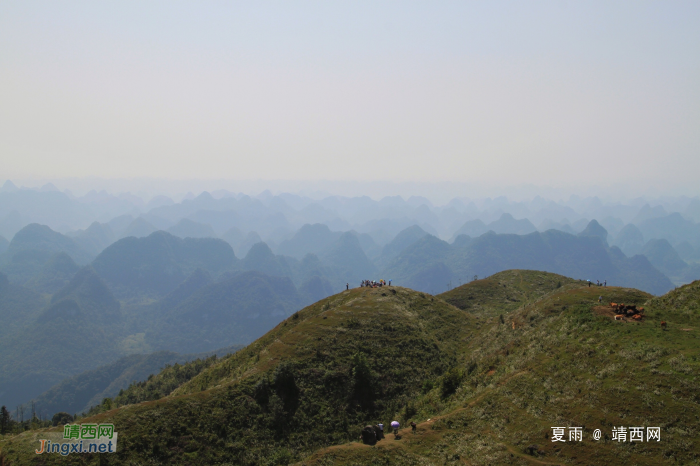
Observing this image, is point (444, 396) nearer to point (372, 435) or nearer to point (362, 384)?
point (362, 384)

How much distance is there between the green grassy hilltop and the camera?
30453 mm

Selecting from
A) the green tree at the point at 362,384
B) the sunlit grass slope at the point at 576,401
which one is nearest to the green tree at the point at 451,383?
the sunlit grass slope at the point at 576,401

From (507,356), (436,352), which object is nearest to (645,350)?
(507,356)

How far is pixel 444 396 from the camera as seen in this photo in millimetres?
49844

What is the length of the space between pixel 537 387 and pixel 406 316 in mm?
46217

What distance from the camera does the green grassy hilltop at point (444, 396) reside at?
99.9 ft

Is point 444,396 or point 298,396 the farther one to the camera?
point 298,396

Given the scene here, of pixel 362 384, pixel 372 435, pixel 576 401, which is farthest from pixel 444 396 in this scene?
pixel 576 401

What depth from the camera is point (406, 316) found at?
277 ft

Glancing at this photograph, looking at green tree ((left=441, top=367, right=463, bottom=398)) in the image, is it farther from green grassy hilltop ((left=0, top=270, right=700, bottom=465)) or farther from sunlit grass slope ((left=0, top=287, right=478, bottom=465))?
sunlit grass slope ((left=0, top=287, right=478, bottom=465))

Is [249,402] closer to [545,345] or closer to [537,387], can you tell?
[537,387]

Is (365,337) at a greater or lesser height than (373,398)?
greater

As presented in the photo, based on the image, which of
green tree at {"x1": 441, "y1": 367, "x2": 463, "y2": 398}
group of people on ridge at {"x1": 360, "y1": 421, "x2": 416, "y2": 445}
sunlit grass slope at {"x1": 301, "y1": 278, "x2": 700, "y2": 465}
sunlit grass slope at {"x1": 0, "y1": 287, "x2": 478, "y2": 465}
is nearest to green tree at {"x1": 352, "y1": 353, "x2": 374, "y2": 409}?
sunlit grass slope at {"x1": 0, "y1": 287, "x2": 478, "y2": 465}

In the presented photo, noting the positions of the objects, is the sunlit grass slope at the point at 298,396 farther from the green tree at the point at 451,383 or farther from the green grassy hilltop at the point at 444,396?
the green tree at the point at 451,383
